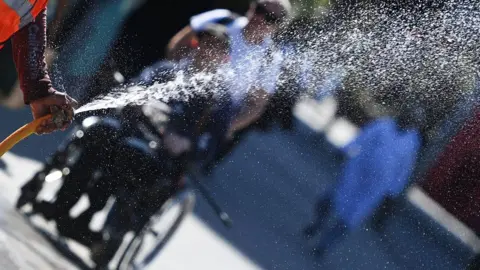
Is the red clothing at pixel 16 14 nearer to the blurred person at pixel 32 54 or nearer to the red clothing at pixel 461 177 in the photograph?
the blurred person at pixel 32 54

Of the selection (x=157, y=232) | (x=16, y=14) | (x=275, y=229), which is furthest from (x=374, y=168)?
(x=16, y=14)

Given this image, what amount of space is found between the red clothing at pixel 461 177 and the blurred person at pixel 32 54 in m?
1.10

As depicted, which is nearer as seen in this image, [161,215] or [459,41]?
[161,215]

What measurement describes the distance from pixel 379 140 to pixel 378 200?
19cm

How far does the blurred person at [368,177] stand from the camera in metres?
2.26

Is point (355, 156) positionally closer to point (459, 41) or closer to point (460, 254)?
point (460, 254)

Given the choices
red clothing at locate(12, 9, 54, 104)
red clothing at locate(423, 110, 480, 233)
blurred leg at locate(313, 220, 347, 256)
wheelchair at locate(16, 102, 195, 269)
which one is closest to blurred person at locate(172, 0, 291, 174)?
wheelchair at locate(16, 102, 195, 269)

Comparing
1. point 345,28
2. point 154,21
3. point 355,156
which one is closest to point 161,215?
point 355,156

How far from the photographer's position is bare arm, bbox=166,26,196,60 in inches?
106

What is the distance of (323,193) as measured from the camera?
2.30m

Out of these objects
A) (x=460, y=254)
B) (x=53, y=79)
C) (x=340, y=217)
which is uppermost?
(x=53, y=79)

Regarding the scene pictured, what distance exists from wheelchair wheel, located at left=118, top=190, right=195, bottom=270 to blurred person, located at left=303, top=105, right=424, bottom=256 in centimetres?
39

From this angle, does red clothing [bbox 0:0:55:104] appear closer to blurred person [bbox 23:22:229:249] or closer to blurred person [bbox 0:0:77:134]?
blurred person [bbox 0:0:77:134]

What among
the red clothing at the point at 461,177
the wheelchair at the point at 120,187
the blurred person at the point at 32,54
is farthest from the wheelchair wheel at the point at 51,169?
the red clothing at the point at 461,177
